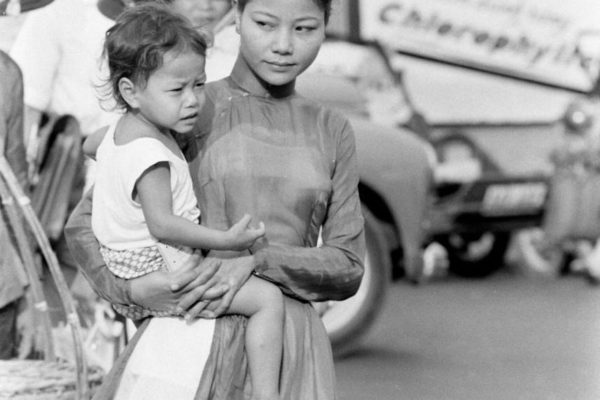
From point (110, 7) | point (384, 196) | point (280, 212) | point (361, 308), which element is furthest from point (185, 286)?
point (384, 196)

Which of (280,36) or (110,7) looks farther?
(110,7)

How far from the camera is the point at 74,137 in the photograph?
217 inches

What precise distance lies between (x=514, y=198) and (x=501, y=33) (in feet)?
4.28

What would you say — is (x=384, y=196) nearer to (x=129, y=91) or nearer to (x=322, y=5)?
(x=322, y=5)

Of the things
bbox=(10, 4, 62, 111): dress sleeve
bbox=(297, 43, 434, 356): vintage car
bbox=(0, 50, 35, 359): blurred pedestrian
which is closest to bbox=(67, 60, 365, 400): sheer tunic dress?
bbox=(0, 50, 35, 359): blurred pedestrian

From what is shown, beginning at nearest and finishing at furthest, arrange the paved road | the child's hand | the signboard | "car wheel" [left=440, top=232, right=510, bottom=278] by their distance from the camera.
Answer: the child's hand, the paved road, the signboard, "car wheel" [left=440, top=232, right=510, bottom=278]

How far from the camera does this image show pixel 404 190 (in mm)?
7996

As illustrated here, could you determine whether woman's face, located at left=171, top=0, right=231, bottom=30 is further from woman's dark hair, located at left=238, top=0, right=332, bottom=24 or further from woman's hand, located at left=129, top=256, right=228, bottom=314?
woman's hand, located at left=129, top=256, right=228, bottom=314

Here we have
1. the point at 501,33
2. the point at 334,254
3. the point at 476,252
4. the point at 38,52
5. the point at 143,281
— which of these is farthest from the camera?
the point at 476,252

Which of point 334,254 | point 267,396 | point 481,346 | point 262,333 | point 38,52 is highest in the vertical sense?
point 334,254

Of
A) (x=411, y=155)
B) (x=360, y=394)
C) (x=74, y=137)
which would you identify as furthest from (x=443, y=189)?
(x=74, y=137)

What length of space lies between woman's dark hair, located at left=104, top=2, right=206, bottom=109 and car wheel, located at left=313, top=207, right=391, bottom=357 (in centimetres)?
391

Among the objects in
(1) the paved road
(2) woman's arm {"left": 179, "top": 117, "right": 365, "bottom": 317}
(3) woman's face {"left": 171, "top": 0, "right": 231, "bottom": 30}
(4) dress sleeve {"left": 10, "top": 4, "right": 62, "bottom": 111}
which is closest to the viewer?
(2) woman's arm {"left": 179, "top": 117, "right": 365, "bottom": 317}

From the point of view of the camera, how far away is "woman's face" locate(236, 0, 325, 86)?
3375 millimetres
